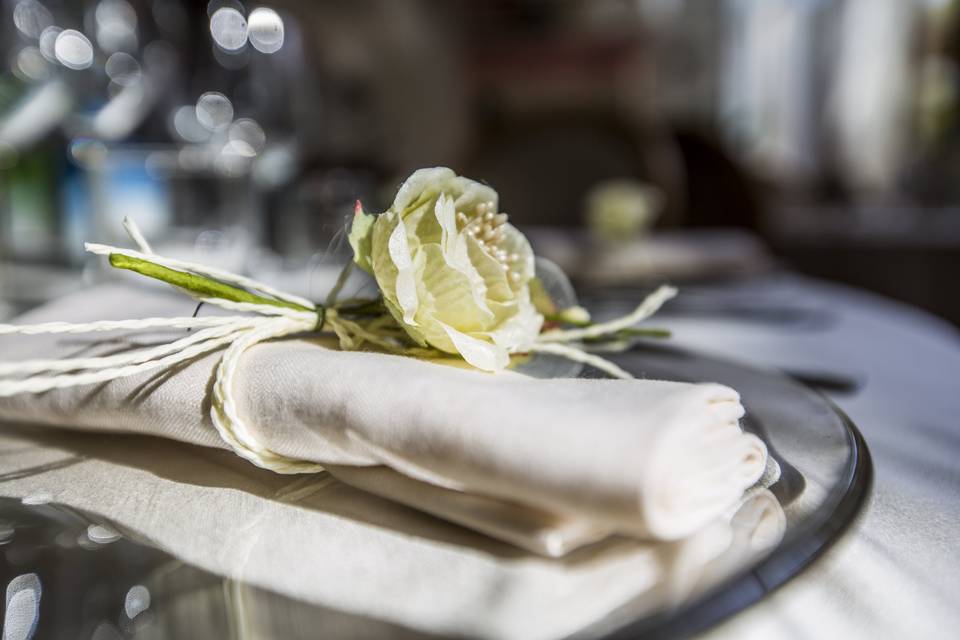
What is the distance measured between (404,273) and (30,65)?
0.61 m

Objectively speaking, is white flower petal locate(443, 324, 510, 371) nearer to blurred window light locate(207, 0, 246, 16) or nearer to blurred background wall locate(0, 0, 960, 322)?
blurred background wall locate(0, 0, 960, 322)

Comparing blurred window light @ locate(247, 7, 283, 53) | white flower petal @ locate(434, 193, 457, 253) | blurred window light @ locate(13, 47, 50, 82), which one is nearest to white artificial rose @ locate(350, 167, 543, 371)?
white flower petal @ locate(434, 193, 457, 253)

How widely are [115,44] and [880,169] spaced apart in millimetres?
3453

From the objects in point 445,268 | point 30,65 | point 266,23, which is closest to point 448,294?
point 445,268

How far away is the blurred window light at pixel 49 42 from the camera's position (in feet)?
2.33

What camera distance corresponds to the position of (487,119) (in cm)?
215

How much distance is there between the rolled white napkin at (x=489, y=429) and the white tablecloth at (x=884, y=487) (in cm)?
3

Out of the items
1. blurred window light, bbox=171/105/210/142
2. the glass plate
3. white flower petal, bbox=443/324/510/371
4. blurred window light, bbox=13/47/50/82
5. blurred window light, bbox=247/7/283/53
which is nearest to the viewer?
the glass plate

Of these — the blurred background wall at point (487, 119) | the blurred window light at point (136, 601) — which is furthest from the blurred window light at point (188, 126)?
the blurred window light at point (136, 601)

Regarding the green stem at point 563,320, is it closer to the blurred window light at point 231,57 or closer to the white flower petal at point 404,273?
the white flower petal at point 404,273

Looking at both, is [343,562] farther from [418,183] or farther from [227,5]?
[227,5]

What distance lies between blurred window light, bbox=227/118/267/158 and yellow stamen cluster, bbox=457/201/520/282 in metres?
0.61

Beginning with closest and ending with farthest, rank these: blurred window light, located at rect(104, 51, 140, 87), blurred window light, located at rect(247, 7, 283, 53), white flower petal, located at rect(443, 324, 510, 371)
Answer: white flower petal, located at rect(443, 324, 510, 371) → blurred window light, located at rect(247, 7, 283, 53) → blurred window light, located at rect(104, 51, 140, 87)

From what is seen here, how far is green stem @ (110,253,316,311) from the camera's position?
28 centimetres
